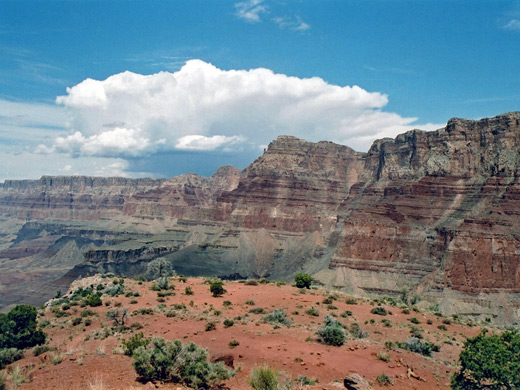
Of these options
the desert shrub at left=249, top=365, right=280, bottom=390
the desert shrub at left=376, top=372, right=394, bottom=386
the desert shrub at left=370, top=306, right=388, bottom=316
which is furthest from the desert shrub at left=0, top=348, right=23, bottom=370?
the desert shrub at left=370, top=306, right=388, bottom=316

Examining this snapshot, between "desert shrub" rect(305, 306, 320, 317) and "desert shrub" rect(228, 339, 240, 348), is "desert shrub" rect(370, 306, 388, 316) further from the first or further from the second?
"desert shrub" rect(228, 339, 240, 348)

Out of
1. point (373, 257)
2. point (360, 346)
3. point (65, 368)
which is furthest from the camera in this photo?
point (373, 257)

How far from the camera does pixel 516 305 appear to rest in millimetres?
90625

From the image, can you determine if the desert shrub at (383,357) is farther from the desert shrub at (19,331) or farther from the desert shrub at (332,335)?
the desert shrub at (19,331)

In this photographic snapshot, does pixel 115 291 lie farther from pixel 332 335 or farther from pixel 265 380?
pixel 265 380

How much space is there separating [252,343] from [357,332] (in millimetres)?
9475

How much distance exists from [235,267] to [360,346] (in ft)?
432

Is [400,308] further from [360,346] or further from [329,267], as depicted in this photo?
[329,267]

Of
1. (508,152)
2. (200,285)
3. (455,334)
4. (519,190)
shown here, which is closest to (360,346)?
(455,334)

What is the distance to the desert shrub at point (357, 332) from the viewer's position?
3353 centimetres

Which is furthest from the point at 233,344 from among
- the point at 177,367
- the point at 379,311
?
the point at 379,311

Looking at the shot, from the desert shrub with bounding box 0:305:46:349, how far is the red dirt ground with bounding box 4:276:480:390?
1.25m

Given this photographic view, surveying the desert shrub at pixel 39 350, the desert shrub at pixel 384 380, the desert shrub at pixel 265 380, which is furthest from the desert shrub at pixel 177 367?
the desert shrub at pixel 39 350

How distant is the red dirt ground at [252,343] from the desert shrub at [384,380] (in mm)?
328
